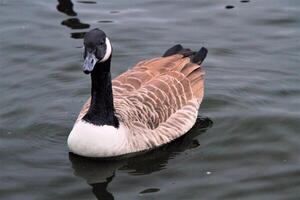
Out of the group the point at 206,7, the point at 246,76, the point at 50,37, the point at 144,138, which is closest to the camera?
the point at 144,138

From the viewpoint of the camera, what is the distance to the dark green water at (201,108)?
28.7ft

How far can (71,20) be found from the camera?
14227 mm

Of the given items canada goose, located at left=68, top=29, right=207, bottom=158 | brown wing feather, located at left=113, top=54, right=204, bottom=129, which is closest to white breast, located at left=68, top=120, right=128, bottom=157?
canada goose, located at left=68, top=29, right=207, bottom=158

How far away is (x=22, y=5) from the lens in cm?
1488

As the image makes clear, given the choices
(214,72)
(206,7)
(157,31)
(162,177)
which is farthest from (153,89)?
(206,7)

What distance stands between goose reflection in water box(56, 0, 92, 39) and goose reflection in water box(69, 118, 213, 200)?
4470mm

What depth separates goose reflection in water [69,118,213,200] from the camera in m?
8.86

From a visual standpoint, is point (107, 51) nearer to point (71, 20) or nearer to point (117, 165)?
point (117, 165)

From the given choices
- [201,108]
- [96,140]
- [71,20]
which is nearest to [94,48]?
[96,140]

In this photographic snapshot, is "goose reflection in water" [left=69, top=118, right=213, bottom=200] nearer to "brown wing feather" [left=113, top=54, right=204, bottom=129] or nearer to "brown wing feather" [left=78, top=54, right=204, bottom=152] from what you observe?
"brown wing feather" [left=78, top=54, right=204, bottom=152]

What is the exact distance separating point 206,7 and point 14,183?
23.4 ft

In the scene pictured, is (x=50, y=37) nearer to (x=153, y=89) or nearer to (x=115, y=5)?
(x=115, y=5)

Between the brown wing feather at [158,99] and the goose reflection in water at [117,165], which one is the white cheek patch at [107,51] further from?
the goose reflection in water at [117,165]

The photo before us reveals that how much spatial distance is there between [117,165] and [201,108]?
78.2 inches
